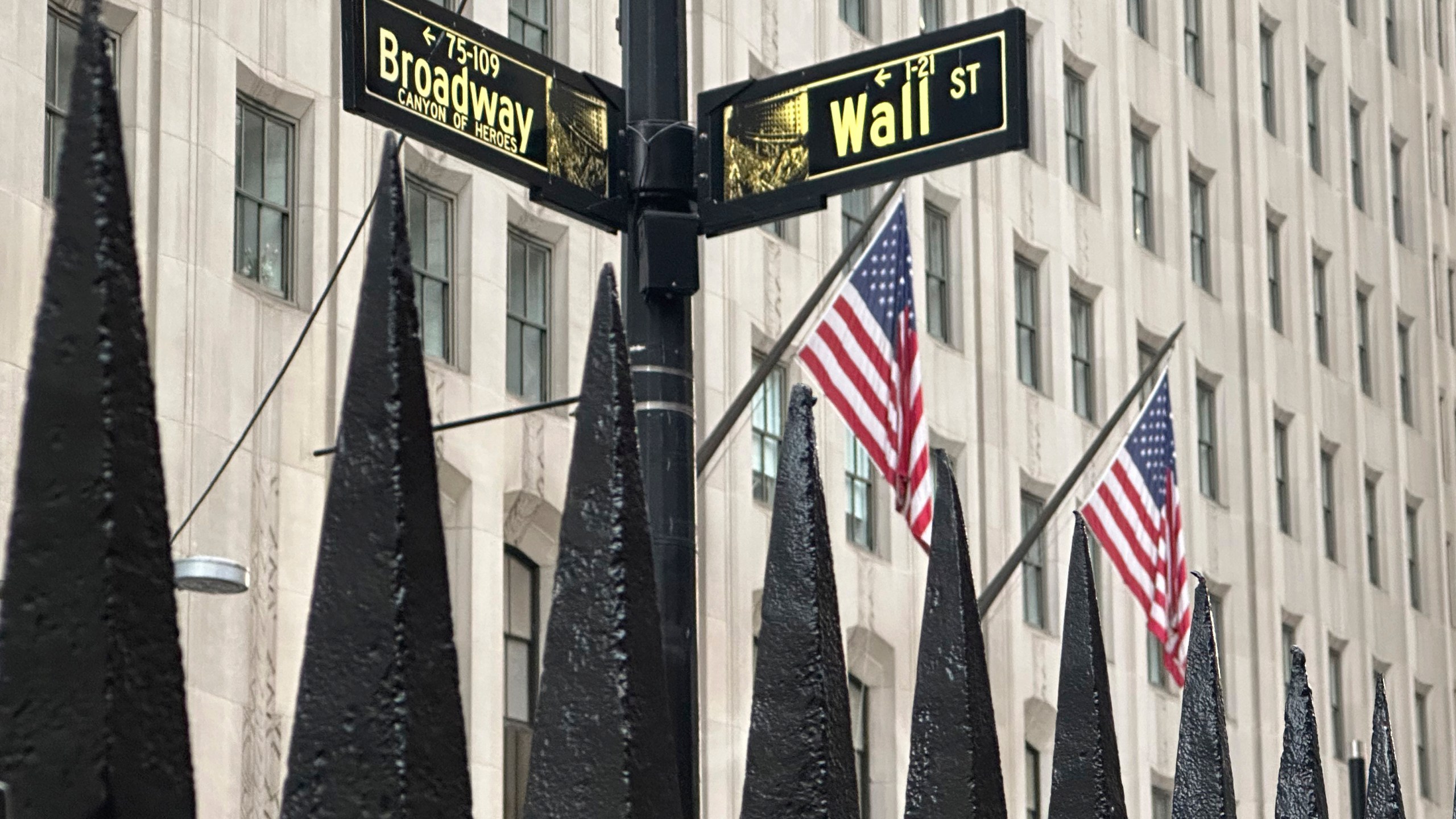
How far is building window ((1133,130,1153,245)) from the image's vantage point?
4609 centimetres

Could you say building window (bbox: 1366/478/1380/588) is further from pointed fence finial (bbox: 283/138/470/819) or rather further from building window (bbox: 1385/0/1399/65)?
pointed fence finial (bbox: 283/138/470/819)

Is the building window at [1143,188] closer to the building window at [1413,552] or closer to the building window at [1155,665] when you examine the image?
the building window at [1155,665]

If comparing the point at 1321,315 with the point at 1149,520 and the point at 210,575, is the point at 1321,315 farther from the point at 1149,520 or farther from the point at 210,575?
the point at 210,575

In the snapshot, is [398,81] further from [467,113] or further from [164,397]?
[164,397]

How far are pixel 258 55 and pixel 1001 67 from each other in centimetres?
1868

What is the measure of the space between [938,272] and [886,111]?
102 ft

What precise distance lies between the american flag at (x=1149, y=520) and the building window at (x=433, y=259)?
652 cm

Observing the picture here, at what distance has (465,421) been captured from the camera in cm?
1631

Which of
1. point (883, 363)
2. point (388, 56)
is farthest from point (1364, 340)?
point (388, 56)

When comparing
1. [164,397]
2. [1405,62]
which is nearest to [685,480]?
[164,397]

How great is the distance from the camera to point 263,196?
86.3 feet

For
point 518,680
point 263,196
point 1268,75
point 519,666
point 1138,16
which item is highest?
point 1268,75

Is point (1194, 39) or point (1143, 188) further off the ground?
point (1194, 39)

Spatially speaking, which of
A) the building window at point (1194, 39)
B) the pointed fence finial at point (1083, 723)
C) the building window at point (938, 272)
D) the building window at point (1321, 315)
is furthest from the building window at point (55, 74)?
the building window at point (1321, 315)
